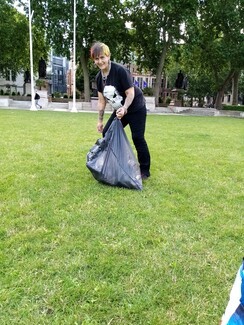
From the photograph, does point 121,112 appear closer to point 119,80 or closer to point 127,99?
point 127,99

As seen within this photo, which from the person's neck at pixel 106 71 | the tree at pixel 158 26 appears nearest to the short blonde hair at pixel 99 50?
the person's neck at pixel 106 71

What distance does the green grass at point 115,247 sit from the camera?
5.37ft

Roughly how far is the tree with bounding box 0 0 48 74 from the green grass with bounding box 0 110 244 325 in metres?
23.8

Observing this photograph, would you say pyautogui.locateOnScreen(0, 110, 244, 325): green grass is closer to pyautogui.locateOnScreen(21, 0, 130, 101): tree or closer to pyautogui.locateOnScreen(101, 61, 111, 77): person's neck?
pyautogui.locateOnScreen(101, 61, 111, 77): person's neck

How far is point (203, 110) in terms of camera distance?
1020 inches

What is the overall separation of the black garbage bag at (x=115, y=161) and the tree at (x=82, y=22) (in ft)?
69.3

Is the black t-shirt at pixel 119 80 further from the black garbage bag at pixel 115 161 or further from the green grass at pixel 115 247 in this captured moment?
the green grass at pixel 115 247

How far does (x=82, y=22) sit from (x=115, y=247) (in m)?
23.2

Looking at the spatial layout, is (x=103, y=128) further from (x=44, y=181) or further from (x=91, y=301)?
(x=91, y=301)

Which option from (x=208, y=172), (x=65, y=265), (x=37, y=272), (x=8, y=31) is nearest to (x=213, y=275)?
(x=65, y=265)

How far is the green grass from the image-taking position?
1636 mm

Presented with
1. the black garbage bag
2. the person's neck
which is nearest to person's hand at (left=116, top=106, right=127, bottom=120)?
the black garbage bag

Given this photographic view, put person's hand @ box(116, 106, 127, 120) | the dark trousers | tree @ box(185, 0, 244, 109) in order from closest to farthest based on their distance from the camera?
person's hand @ box(116, 106, 127, 120) → the dark trousers → tree @ box(185, 0, 244, 109)

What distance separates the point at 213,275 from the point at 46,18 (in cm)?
2453
